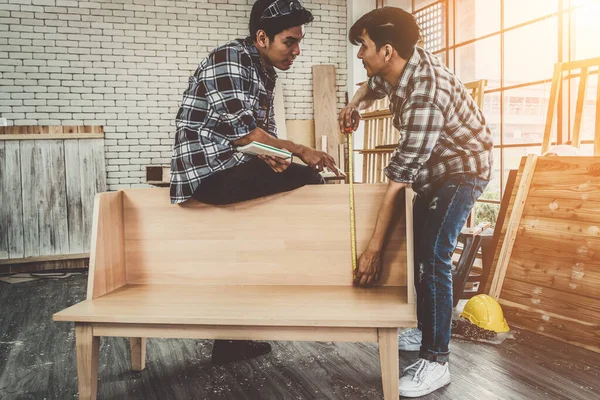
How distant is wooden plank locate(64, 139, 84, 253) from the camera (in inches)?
219

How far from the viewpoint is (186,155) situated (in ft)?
6.99

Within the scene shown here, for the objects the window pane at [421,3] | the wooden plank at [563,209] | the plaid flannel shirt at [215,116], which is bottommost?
the wooden plank at [563,209]

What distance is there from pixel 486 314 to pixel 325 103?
4734 mm

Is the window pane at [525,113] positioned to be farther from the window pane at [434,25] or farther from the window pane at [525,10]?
the window pane at [434,25]

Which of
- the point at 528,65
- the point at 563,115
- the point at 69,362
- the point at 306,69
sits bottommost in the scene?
the point at 69,362

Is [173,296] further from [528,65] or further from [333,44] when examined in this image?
[333,44]

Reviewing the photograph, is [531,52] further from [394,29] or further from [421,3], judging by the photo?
[394,29]

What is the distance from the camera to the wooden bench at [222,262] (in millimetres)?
1854

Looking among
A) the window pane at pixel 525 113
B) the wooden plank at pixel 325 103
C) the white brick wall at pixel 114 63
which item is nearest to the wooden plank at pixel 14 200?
the white brick wall at pixel 114 63

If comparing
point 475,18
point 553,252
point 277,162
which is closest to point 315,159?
point 277,162

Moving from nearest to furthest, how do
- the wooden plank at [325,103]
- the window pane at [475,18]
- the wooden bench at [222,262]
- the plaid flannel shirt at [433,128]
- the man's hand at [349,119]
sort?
the wooden bench at [222,262] → the plaid flannel shirt at [433,128] → the man's hand at [349,119] → the window pane at [475,18] → the wooden plank at [325,103]

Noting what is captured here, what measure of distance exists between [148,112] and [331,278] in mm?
5131

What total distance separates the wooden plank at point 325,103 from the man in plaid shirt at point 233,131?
16.4 ft

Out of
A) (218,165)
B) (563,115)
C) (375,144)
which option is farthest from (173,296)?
(375,144)
